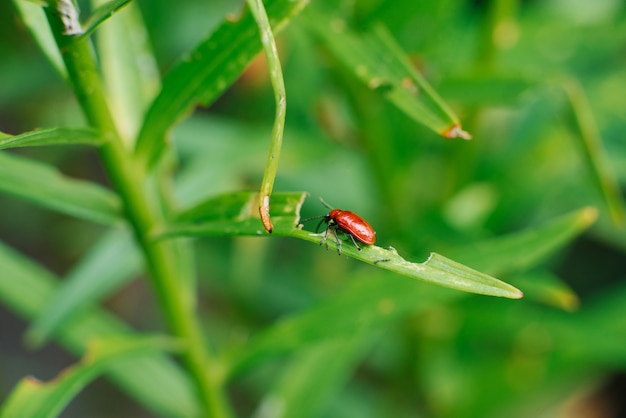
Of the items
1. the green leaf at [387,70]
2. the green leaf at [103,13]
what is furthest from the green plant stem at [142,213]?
the green leaf at [387,70]

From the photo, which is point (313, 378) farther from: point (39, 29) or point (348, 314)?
point (39, 29)

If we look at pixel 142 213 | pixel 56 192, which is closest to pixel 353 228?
pixel 142 213

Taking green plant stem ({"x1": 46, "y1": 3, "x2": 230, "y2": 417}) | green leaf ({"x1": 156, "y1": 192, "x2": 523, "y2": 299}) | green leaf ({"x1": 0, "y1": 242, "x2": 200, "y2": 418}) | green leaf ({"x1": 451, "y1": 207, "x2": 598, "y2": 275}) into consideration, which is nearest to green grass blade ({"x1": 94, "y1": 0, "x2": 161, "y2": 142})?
green plant stem ({"x1": 46, "y1": 3, "x2": 230, "y2": 417})

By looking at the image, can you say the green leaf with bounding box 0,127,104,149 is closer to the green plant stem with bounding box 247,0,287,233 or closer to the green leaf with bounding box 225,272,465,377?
the green plant stem with bounding box 247,0,287,233

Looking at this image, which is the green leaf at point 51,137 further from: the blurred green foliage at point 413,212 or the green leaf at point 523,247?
the green leaf at point 523,247

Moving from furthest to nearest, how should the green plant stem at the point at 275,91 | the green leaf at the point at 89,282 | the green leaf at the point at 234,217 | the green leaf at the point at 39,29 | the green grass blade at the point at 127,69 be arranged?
the green leaf at the point at 89,282, the green grass blade at the point at 127,69, the green leaf at the point at 39,29, the green leaf at the point at 234,217, the green plant stem at the point at 275,91

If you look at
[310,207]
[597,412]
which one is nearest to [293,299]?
[310,207]
